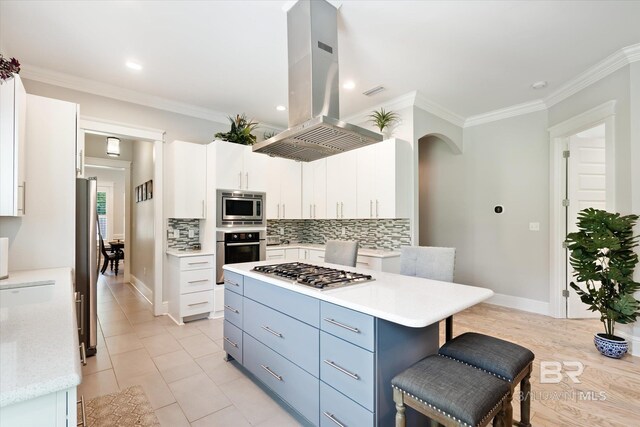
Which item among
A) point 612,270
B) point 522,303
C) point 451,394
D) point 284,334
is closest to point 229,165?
point 284,334

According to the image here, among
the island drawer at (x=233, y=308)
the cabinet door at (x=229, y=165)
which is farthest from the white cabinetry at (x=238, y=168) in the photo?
the island drawer at (x=233, y=308)

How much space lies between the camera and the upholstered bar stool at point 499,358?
4.72ft

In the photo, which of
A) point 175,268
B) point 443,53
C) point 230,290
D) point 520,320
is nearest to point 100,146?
point 175,268

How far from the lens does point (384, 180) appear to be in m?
3.92

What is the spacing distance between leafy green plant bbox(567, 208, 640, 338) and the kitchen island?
1.99m

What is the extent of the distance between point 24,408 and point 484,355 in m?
1.73

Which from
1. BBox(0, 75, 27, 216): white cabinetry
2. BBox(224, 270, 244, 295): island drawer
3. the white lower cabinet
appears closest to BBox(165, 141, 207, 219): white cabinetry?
BBox(224, 270, 244, 295): island drawer

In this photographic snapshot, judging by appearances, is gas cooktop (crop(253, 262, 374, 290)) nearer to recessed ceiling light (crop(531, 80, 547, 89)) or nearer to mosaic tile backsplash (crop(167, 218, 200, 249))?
mosaic tile backsplash (crop(167, 218, 200, 249))

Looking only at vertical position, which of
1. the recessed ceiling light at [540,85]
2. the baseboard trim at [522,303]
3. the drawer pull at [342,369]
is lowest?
the baseboard trim at [522,303]

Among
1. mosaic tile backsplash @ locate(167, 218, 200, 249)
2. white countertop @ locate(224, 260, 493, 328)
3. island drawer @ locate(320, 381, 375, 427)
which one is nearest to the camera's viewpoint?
white countertop @ locate(224, 260, 493, 328)

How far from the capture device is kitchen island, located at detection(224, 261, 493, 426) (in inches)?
56.9

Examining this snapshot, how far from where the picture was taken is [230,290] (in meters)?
2.69

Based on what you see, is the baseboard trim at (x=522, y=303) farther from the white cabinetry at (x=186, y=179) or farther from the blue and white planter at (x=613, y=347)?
the white cabinetry at (x=186, y=179)

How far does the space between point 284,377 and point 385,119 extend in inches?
130
